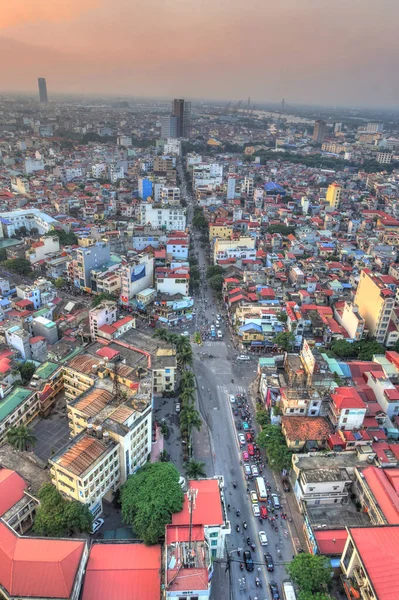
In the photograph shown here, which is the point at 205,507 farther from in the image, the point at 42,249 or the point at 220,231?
the point at 220,231

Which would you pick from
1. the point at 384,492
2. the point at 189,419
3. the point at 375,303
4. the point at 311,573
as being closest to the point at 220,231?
the point at 375,303

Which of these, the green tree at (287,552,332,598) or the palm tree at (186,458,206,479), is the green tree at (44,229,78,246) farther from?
the green tree at (287,552,332,598)

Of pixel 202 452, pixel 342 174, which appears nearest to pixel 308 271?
pixel 202 452

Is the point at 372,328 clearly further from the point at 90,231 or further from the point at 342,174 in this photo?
the point at 342,174

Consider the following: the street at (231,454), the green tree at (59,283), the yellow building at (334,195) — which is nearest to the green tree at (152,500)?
the street at (231,454)

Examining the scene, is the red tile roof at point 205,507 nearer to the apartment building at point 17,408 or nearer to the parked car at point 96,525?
the parked car at point 96,525
